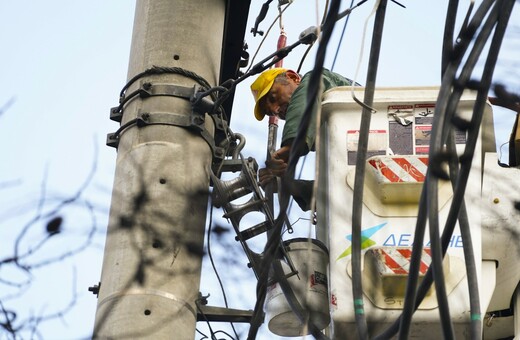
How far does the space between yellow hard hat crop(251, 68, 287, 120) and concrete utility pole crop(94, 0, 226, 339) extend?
5.00ft

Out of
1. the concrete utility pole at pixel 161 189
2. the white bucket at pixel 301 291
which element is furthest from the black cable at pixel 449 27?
the white bucket at pixel 301 291

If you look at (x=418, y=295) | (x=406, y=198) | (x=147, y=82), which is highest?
(x=147, y=82)

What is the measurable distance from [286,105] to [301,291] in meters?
2.11

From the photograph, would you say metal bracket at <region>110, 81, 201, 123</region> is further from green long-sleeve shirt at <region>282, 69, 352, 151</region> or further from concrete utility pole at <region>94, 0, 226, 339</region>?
green long-sleeve shirt at <region>282, 69, 352, 151</region>

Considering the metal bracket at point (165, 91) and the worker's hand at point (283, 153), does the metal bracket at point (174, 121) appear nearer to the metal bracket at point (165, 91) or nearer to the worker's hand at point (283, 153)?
the metal bracket at point (165, 91)

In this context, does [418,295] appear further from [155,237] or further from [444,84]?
[155,237]

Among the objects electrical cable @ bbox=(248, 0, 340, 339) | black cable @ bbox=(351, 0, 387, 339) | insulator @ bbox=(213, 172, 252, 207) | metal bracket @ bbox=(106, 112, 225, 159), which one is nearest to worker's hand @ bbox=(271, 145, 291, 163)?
insulator @ bbox=(213, 172, 252, 207)

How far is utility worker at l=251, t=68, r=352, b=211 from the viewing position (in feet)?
18.3

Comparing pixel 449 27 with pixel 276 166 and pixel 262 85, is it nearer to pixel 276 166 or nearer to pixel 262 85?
pixel 276 166

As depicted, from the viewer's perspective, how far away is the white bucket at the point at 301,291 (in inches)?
197

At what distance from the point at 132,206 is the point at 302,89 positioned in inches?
59.3

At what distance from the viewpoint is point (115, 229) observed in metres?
4.55

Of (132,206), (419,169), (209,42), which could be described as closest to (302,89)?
(209,42)

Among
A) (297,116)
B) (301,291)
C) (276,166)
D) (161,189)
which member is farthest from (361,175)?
(297,116)
